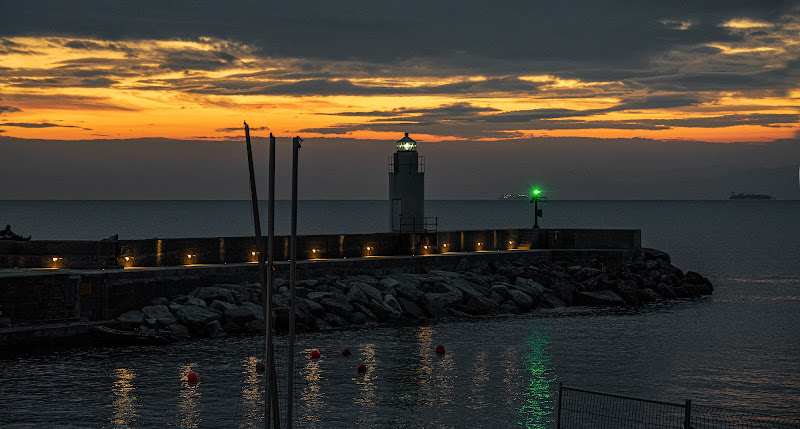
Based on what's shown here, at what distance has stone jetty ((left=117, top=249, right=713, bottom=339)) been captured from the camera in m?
36.6

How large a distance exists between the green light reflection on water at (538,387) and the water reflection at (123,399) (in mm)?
9603

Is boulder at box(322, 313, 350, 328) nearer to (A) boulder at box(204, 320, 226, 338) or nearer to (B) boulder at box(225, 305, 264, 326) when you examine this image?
(B) boulder at box(225, 305, 264, 326)

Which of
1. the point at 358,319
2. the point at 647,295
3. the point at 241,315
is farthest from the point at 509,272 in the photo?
the point at 241,315

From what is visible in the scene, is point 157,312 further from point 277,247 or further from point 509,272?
point 509,272

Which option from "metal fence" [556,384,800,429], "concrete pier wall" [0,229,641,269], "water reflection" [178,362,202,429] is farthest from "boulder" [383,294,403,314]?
"metal fence" [556,384,800,429]

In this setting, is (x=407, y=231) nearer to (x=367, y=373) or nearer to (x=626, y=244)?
(x=626, y=244)

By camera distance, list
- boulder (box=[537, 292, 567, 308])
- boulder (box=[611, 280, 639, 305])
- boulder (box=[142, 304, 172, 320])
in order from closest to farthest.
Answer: boulder (box=[142, 304, 172, 320]) < boulder (box=[537, 292, 567, 308]) < boulder (box=[611, 280, 639, 305])

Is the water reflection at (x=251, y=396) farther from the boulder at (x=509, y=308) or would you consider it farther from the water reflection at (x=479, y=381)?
the boulder at (x=509, y=308)

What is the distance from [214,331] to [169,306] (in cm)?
226

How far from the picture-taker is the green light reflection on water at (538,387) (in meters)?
24.7

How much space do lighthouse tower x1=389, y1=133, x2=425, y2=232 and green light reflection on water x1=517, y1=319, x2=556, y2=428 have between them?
14.0 meters

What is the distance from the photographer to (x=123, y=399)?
26.1 metres

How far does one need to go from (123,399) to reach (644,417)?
13528 mm

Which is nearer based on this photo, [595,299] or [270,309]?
[270,309]
